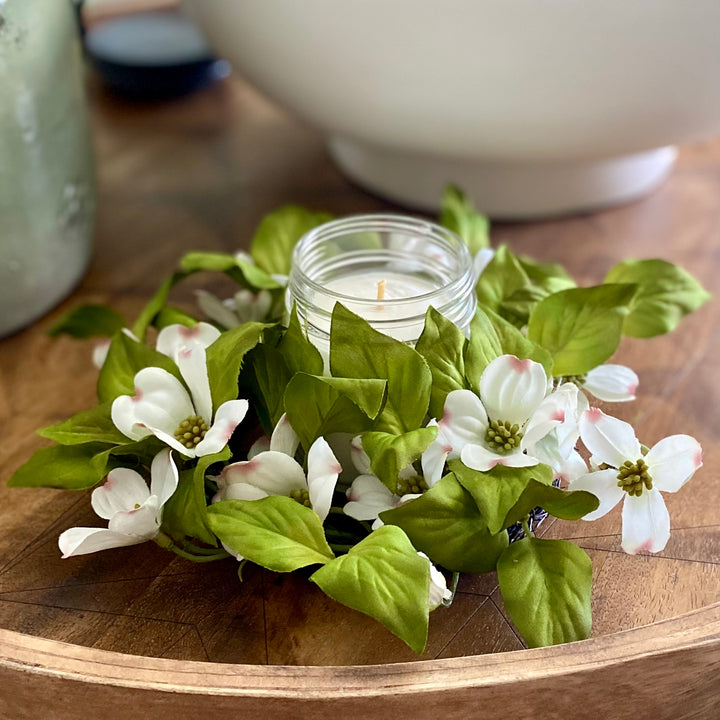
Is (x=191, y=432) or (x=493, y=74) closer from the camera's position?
(x=191, y=432)

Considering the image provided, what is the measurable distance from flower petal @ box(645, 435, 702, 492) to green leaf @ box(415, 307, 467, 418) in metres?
0.07

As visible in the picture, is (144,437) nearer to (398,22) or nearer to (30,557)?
(30,557)

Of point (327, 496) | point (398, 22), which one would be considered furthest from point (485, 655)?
point (398, 22)

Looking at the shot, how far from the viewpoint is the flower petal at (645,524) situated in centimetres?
33

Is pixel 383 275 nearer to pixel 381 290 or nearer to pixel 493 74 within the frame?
pixel 381 290

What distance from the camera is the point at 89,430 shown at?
37cm

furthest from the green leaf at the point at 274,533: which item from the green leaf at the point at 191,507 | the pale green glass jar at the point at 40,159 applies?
the pale green glass jar at the point at 40,159

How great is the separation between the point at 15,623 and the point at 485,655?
0.16m

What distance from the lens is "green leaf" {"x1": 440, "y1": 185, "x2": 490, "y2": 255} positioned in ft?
1.61

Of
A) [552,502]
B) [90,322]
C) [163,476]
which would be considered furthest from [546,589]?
[90,322]

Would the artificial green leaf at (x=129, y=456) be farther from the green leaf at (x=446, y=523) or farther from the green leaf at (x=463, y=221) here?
the green leaf at (x=463, y=221)

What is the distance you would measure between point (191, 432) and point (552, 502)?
0.13 meters

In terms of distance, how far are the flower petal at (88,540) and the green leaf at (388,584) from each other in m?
0.08

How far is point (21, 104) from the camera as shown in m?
0.46
